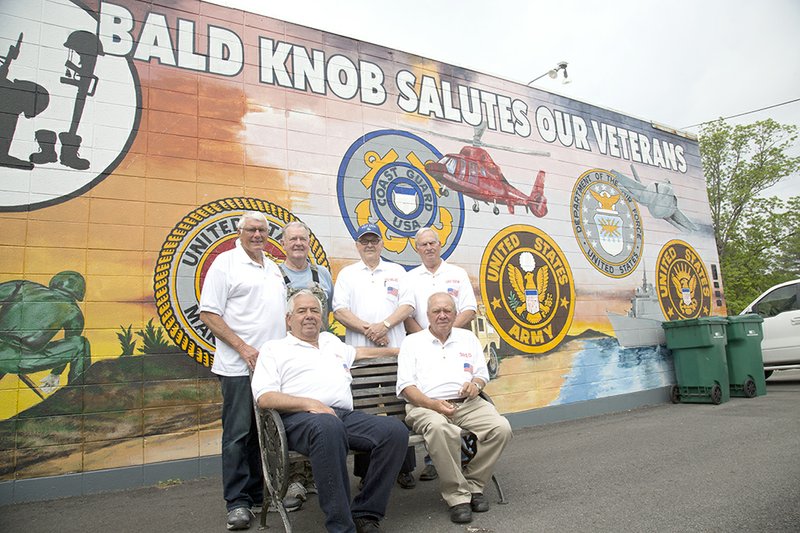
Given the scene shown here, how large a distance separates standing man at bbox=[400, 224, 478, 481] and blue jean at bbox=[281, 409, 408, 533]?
117cm

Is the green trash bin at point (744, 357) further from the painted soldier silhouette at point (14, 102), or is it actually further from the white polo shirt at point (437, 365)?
the painted soldier silhouette at point (14, 102)

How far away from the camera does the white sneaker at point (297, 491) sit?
3.80m

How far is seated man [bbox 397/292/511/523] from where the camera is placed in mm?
3295

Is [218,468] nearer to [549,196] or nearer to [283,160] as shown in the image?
[283,160]

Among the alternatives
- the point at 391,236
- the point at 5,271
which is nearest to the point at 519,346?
the point at 391,236

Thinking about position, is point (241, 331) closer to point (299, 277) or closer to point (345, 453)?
point (299, 277)

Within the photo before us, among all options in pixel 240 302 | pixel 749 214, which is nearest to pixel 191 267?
pixel 240 302

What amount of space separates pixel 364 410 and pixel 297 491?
0.75 metres

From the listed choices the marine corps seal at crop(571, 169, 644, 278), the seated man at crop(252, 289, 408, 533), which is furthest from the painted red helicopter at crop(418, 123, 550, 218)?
the seated man at crop(252, 289, 408, 533)

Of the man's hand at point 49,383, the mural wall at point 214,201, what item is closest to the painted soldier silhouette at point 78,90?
the mural wall at point 214,201

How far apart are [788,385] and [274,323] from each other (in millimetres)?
10287

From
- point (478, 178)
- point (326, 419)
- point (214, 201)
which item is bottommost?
point (326, 419)

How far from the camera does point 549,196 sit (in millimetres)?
7781

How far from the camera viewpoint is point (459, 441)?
131 inches
